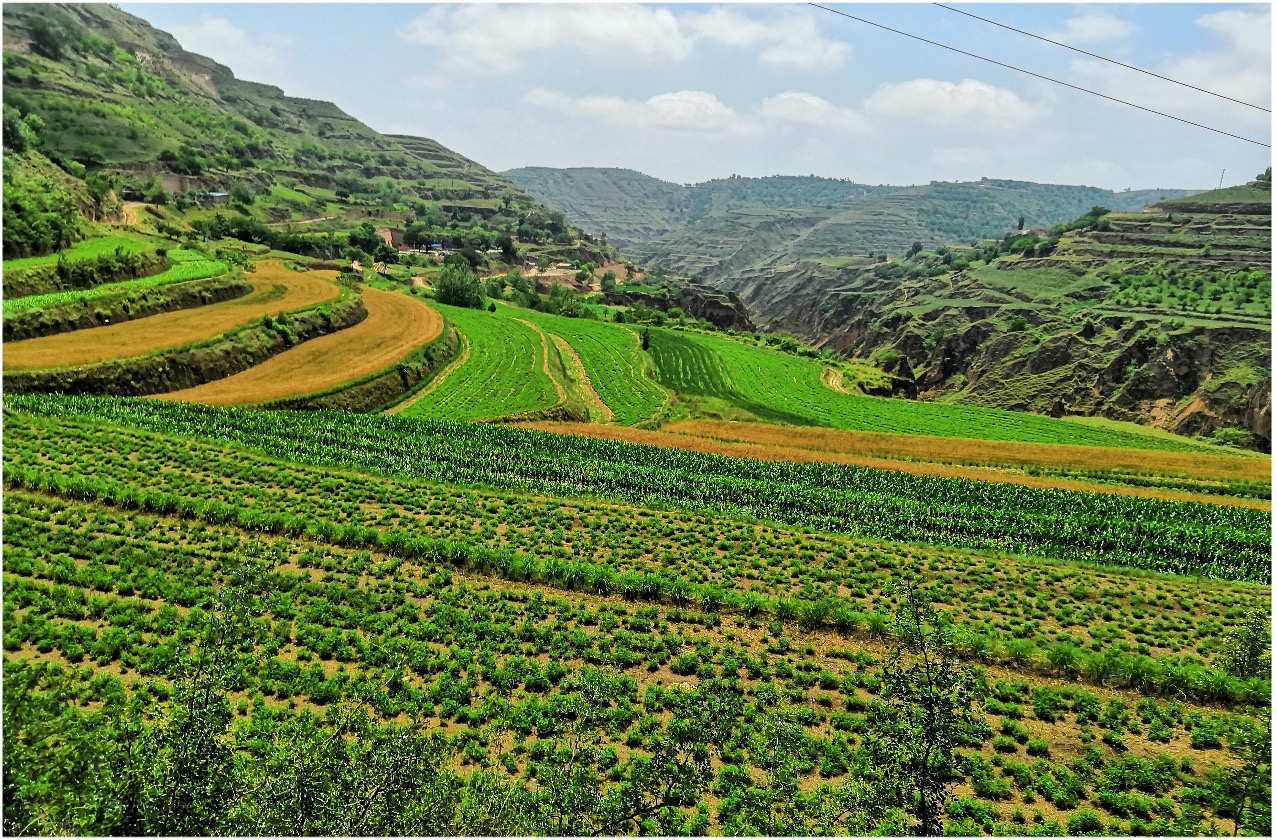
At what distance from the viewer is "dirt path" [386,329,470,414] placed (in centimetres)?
6406

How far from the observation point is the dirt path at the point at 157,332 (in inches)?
1969

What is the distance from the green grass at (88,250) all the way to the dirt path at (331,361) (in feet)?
73.4

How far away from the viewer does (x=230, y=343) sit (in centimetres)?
6091

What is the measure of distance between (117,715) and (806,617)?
85.3ft

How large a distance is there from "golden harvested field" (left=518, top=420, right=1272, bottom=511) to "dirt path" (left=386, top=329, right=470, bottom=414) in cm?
1327

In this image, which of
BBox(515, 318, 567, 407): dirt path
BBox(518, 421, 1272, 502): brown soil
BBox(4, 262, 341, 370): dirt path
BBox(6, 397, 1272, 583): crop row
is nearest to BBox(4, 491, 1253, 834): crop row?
BBox(6, 397, 1272, 583): crop row

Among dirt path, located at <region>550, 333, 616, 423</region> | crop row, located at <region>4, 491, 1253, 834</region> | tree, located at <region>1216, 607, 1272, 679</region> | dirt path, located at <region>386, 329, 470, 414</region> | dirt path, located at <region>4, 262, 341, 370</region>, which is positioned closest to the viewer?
crop row, located at <region>4, 491, 1253, 834</region>

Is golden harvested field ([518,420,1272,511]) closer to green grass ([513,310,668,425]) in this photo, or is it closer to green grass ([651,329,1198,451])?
green grass ([513,310,668,425])

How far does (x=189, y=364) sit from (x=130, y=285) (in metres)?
18.6

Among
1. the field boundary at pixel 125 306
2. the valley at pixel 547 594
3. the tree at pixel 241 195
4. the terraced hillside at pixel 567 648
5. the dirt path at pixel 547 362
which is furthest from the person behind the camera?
the tree at pixel 241 195

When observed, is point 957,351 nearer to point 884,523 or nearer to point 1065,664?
point 884,523

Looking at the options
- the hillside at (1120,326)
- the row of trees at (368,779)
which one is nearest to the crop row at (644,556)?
the row of trees at (368,779)

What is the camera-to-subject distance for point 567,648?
26.1m

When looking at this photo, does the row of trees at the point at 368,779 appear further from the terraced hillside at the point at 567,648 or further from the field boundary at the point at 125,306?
the field boundary at the point at 125,306
